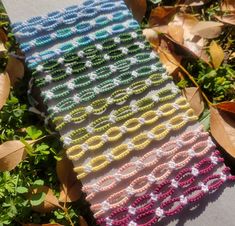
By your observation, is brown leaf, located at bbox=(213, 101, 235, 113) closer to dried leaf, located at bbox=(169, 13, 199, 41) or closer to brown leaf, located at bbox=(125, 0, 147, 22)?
dried leaf, located at bbox=(169, 13, 199, 41)

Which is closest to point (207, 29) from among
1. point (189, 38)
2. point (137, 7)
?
point (189, 38)

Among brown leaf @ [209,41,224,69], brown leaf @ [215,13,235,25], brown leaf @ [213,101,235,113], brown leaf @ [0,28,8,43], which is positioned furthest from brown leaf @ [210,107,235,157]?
brown leaf @ [0,28,8,43]

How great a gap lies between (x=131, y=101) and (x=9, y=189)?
329 mm

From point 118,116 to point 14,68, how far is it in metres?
0.30

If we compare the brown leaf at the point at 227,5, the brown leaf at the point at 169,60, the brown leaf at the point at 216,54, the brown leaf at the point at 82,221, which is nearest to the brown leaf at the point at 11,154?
the brown leaf at the point at 82,221

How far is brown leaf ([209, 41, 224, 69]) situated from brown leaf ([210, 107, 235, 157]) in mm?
131

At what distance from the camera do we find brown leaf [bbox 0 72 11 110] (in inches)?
43.7

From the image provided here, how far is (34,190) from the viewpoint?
42.0 inches

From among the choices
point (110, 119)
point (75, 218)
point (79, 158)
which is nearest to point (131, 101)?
point (110, 119)

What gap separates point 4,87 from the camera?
3.68 ft

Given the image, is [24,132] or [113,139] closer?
[113,139]

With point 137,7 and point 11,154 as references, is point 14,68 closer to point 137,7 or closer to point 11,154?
point 11,154

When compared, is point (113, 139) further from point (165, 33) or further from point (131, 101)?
point (165, 33)

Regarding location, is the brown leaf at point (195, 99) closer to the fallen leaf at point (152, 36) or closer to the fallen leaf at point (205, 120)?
the fallen leaf at point (205, 120)
